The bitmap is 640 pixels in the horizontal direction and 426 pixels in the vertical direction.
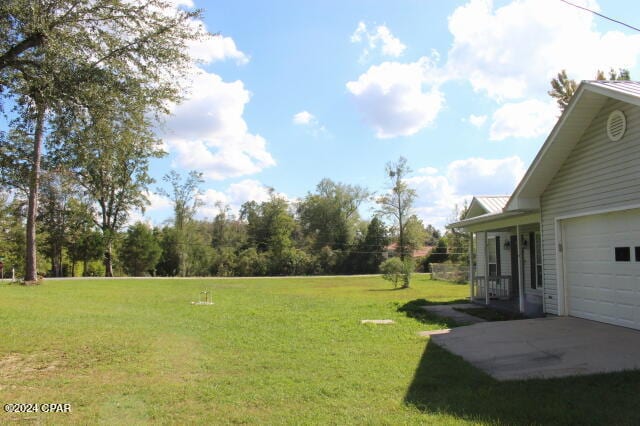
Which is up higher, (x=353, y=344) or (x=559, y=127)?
(x=559, y=127)

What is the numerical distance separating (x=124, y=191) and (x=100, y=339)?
1492 inches

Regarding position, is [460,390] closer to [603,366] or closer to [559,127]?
[603,366]

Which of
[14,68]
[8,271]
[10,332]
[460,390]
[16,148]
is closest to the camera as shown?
[460,390]

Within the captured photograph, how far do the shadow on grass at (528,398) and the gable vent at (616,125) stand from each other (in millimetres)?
4507

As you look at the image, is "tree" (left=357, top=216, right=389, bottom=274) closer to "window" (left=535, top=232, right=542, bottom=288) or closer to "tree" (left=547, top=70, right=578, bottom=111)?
"tree" (left=547, top=70, right=578, bottom=111)

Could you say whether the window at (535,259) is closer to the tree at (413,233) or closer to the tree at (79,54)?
the tree at (79,54)

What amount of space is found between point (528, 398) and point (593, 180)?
18.9ft

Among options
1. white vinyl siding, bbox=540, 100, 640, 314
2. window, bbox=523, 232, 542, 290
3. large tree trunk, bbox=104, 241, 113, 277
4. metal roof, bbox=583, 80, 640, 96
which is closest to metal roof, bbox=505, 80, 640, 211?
metal roof, bbox=583, 80, 640, 96

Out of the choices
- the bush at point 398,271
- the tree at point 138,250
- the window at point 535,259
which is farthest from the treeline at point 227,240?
the window at point 535,259

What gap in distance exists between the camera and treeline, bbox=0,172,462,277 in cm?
4106

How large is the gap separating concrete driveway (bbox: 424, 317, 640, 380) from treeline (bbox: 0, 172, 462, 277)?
98.7ft

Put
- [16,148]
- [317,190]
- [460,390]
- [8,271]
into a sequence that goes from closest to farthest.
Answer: [460,390] < [16,148] < [8,271] < [317,190]

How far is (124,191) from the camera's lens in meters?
43.6

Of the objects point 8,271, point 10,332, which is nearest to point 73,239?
point 8,271
